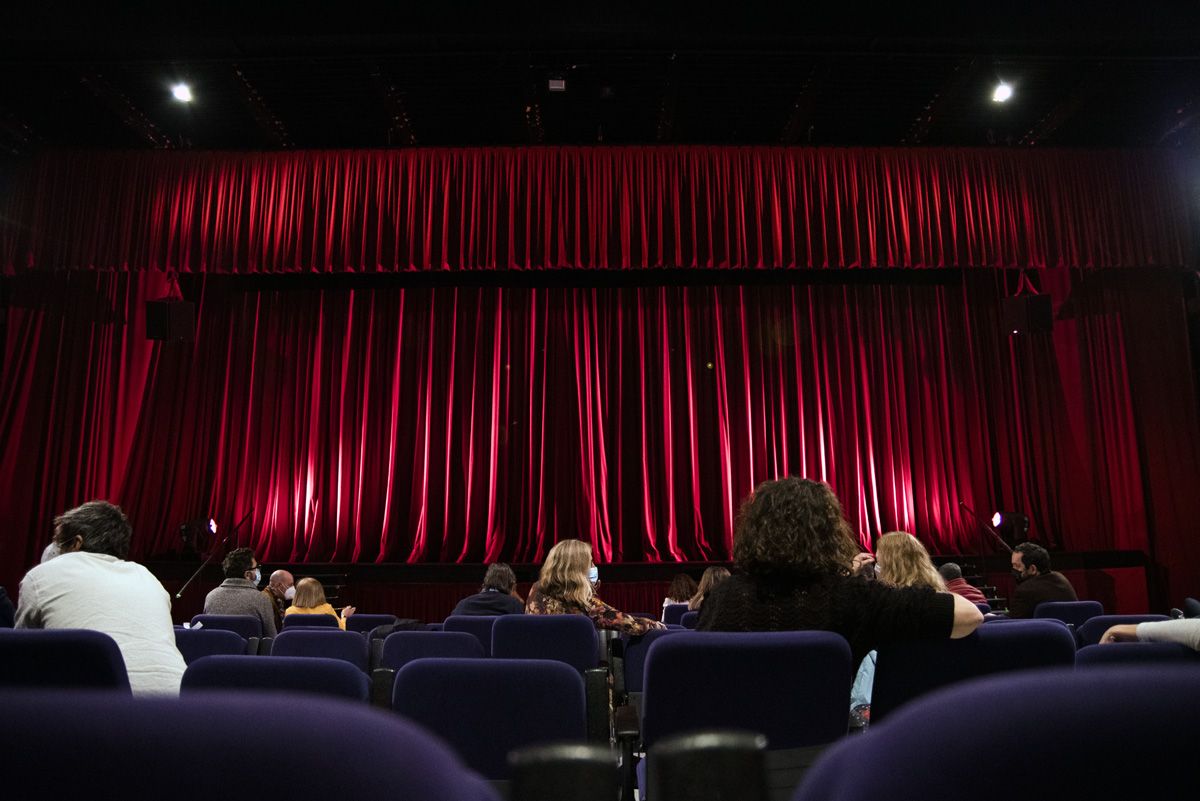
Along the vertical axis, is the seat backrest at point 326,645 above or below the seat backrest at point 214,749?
below

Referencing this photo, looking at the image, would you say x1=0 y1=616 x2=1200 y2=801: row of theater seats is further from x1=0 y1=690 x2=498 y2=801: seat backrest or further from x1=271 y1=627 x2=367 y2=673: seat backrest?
x1=271 y1=627 x2=367 y2=673: seat backrest

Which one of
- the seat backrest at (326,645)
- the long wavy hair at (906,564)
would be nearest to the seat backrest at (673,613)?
the long wavy hair at (906,564)

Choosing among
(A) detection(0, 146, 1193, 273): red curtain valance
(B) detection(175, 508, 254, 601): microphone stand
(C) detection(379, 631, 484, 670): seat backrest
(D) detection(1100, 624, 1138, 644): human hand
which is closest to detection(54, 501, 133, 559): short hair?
(C) detection(379, 631, 484, 670): seat backrest

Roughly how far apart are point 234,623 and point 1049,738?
5223 mm

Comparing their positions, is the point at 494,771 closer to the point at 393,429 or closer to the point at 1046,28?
the point at 1046,28

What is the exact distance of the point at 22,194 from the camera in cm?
1021

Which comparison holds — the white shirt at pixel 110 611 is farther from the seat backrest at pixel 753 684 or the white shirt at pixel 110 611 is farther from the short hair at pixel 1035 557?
the short hair at pixel 1035 557

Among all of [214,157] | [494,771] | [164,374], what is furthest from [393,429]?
[494,771]

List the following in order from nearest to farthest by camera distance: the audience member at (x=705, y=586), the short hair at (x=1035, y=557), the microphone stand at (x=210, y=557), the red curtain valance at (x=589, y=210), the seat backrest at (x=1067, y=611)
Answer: the seat backrest at (x=1067, y=611) < the audience member at (x=705, y=586) < the short hair at (x=1035, y=557) < the microphone stand at (x=210, y=557) < the red curtain valance at (x=589, y=210)

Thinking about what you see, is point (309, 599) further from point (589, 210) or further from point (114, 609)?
point (589, 210)

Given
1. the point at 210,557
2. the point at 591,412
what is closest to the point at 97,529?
the point at 210,557

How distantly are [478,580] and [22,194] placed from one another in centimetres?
656

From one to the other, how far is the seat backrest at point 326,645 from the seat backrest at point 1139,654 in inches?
111

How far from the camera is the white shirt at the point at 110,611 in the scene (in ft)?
8.58
